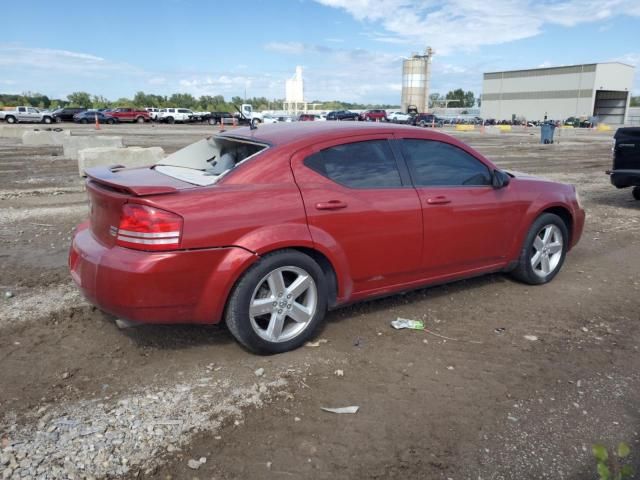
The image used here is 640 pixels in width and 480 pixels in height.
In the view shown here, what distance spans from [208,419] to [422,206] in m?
2.32

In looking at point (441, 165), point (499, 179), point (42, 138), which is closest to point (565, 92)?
point (42, 138)

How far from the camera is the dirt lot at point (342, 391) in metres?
2.76

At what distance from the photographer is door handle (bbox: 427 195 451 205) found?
441 centimetres

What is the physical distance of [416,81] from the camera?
10325 centimetres

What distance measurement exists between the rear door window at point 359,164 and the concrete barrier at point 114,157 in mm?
8975

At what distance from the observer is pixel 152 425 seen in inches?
119

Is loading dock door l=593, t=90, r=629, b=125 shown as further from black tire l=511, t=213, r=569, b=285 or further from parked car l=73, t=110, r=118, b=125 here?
black tire l=511, t=213, r=569, b=285

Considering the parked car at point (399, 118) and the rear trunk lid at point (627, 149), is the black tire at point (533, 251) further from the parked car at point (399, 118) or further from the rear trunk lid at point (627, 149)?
Result: the parked car at point (399, 118)

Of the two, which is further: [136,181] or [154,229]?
[136,181]

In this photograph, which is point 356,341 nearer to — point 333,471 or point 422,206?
point 422,206

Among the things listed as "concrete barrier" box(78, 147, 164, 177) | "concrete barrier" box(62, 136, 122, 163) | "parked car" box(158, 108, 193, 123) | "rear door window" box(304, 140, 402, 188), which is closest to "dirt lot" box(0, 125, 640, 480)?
"rear door window" box(304, 140, 402, 188)

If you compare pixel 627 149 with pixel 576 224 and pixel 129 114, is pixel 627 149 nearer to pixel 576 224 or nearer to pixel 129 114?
pixel 576 224

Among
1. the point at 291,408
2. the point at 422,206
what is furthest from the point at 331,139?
the point at 291,408

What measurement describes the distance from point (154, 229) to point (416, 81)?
348 feet
